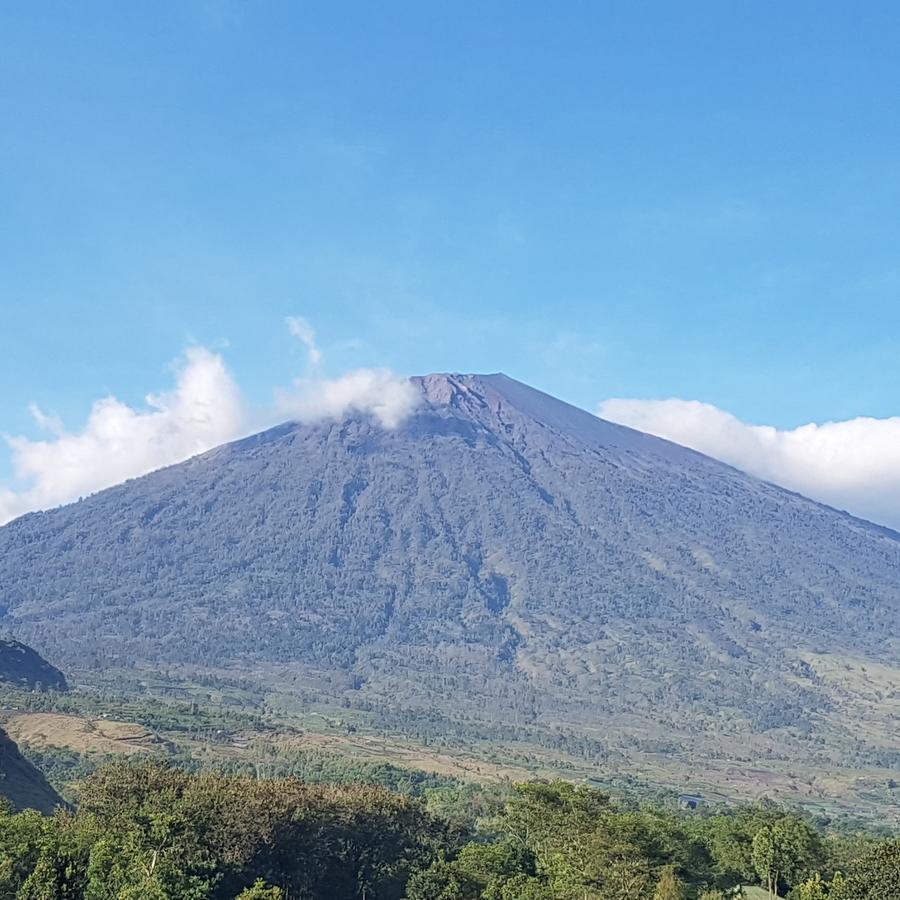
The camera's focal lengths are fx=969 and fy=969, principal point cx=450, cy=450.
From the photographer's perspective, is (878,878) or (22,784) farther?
(22,784)

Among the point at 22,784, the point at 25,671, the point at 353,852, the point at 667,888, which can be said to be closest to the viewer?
the point at 667,888

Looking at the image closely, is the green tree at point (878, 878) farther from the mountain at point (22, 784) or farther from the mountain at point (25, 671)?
the mountain at point (25, 671)

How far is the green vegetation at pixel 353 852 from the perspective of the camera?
118ft

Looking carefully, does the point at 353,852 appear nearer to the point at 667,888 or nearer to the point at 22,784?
the point at 667,888

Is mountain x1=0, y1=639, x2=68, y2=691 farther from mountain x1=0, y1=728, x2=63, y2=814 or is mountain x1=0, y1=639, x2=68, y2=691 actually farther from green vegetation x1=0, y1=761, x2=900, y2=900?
green vegetation x1=0, y1=761, x2=900, y2=900

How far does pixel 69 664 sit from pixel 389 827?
492ft

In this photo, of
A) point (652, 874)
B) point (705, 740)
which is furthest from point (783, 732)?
point (652, 874)

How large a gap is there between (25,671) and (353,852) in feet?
370

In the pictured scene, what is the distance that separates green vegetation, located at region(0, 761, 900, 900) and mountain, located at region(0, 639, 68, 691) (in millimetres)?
100871

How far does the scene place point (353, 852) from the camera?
1855 inches

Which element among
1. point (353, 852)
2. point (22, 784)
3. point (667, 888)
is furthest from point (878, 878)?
point (22, 784)

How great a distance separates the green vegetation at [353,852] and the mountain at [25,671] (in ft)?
331

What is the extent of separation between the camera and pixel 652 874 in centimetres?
3950

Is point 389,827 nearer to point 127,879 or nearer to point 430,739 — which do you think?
point 127,879
